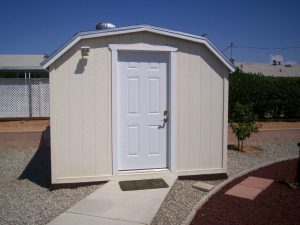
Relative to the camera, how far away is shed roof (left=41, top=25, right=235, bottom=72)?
618 cm

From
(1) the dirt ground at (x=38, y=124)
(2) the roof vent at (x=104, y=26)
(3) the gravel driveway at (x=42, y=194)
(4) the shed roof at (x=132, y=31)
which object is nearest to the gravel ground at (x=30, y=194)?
(3) the gravel driveway at (x=42, y=194)

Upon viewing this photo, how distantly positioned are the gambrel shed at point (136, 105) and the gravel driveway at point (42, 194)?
1.51 feet

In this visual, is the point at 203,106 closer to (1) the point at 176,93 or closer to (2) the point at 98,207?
(1) the point at 176,93

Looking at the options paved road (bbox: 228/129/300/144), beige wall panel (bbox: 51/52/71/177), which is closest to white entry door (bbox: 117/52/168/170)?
beige wall panel (bbox: 51/52/71/177)

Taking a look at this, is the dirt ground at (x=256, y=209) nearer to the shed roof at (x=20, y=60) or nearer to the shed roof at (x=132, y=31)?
the shed roof at (x=132, y=31)

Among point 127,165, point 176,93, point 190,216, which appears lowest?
point 190,216

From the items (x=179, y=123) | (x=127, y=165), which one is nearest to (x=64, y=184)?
(x=127, y=165)

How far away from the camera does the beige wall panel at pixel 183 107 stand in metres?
6.93

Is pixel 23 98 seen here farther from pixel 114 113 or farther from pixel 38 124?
pixel 114 113

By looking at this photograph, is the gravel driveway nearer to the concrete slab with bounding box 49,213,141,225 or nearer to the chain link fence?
the concrete slab with bounding box 49,213,141,225

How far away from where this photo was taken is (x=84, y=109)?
649cm

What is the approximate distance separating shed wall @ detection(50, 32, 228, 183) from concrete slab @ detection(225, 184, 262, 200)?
0.95 metres

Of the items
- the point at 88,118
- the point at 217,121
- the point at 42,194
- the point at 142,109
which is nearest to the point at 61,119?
the point at 88,118

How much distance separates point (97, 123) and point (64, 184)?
131cm
